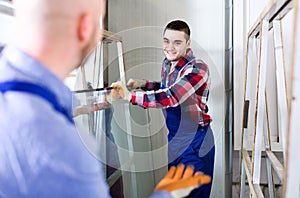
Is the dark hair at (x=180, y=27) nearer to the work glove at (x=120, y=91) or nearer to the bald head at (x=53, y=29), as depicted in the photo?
the work glove at (x=120, y=91)

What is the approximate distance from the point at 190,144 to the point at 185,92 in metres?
0.28

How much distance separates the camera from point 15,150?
1.41ft

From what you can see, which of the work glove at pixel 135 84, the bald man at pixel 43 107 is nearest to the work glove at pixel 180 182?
the bald man at pixel 43 107

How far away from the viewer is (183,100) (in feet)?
5.68

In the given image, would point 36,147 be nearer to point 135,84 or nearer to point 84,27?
point 84,27

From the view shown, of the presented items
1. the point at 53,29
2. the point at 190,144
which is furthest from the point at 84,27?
the point at 190,144

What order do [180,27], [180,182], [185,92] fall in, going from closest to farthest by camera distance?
[180,182]
[185,92]
[180,27]

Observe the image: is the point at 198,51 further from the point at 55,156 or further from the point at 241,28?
the point at 55,156

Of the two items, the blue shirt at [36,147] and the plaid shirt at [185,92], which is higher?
the plaid shirt at [185,92]

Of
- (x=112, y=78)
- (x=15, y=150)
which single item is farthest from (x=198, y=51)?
(x=15, y=150)

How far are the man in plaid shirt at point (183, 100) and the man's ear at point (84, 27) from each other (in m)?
1.17

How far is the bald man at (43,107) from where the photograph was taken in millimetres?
425

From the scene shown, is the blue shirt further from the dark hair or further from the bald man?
the dark hair

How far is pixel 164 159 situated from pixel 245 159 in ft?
1.86
